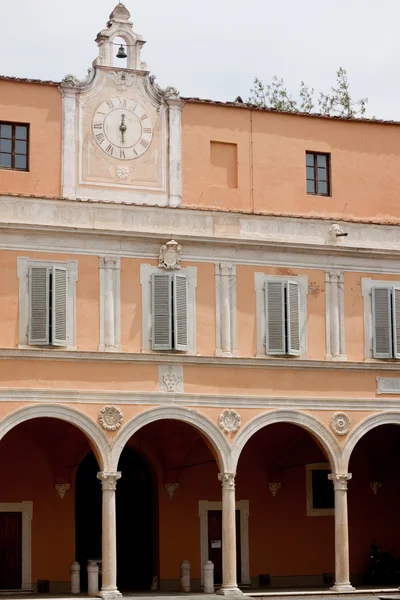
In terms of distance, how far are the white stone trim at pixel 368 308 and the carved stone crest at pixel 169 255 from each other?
516cm

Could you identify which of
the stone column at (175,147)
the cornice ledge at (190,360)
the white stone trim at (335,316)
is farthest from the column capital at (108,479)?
the stone column at (175,147)

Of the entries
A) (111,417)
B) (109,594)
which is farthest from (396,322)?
(109,594)

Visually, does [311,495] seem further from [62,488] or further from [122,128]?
[122,128]

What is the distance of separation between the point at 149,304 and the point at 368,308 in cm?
592

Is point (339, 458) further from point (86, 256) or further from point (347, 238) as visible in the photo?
point (86, 256)

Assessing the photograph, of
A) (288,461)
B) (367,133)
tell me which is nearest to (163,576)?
(288,461)

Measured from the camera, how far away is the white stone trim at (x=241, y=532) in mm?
39750

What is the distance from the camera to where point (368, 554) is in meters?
41.4

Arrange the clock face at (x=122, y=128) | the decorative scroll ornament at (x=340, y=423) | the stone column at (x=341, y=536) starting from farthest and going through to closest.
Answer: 1. the decorative scroll ornament at (x=340, y=423)
2. the stone column at (x=341, y=536)
3. the clock face at (x=122, y=128)

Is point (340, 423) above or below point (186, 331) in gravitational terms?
below

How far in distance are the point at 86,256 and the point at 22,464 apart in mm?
5857

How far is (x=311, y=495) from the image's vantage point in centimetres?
4122

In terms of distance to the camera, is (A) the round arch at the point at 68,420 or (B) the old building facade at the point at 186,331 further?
(B) the old building facade at the point at 186,331

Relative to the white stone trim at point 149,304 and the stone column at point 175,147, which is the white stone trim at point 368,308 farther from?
the stone column at point 175,147
